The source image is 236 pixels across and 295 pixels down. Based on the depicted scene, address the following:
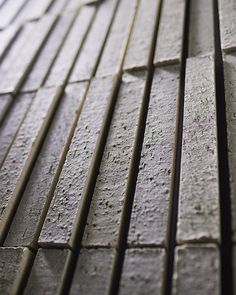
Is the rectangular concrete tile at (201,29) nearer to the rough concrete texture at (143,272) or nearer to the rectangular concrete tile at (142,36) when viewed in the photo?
the rectangular concrete tile at (142,36)

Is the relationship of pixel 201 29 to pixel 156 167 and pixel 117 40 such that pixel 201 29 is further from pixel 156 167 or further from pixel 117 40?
pixel 156 167

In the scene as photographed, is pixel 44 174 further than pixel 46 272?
Yes

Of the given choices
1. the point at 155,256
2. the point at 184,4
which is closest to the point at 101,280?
the point at 155,256

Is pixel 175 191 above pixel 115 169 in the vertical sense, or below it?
below

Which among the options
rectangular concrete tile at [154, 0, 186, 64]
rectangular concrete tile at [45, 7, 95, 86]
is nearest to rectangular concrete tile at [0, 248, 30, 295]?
rectangular concrete tile at [45, 7, 95, 86]

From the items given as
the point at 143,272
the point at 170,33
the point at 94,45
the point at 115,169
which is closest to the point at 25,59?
the point at 94,45

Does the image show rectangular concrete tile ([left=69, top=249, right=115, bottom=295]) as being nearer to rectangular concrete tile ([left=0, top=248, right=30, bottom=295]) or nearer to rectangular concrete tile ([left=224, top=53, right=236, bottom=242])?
rectangular concrete tile ([left=0, top=248, right=30, bottom=295])
